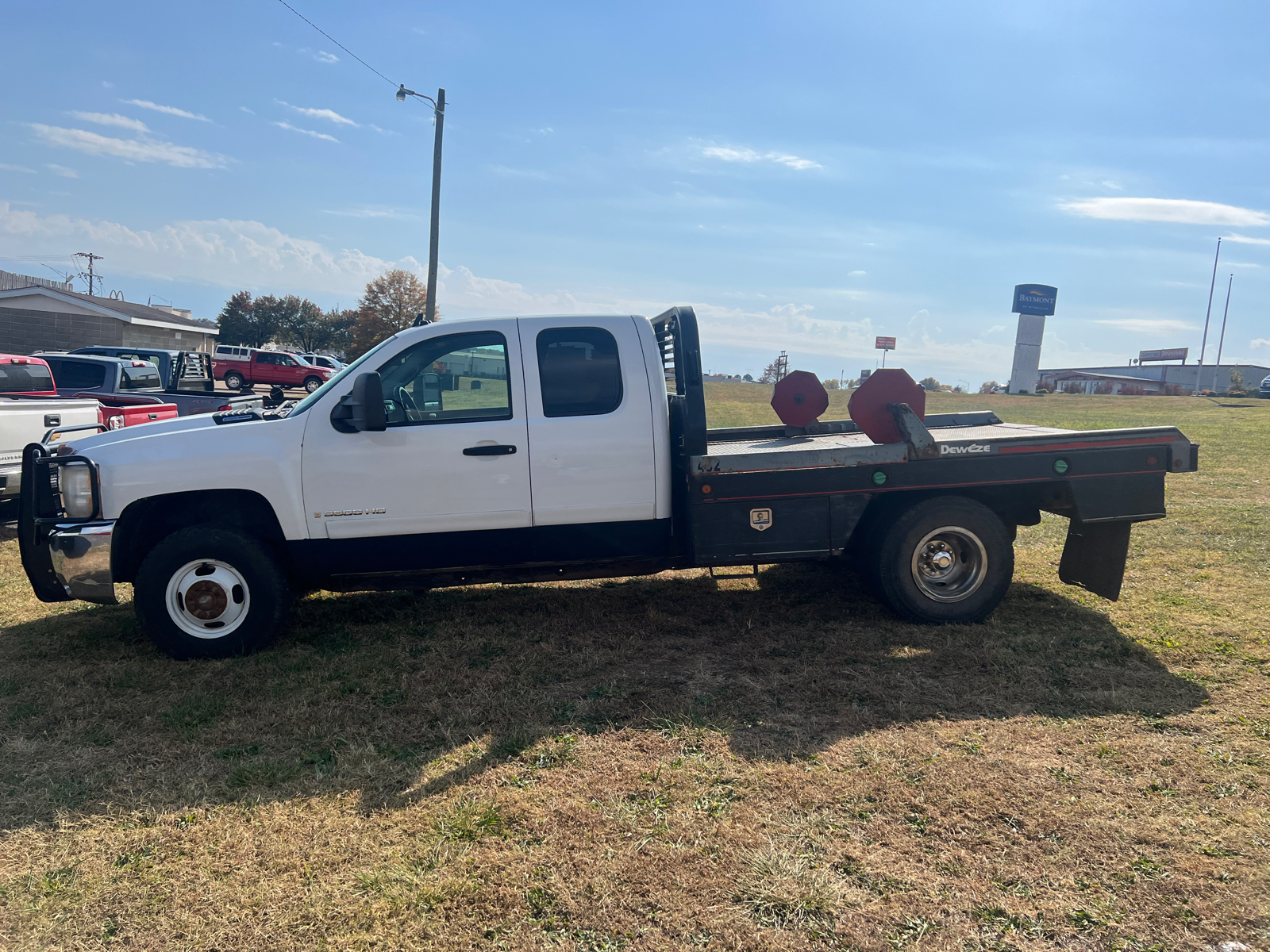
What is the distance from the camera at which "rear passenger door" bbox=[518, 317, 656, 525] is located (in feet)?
17.5

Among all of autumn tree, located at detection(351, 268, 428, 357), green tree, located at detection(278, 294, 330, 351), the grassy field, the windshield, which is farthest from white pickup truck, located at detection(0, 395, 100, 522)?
green tree, located at detection(278, 294, 330, 351)

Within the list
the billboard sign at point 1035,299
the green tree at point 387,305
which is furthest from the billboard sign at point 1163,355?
the green tree at point 387,305

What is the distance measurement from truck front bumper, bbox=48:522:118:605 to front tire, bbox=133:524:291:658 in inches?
8.2

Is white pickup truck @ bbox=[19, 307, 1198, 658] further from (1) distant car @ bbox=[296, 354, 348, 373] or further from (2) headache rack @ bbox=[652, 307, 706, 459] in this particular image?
(1) distant car @ bbox=[296, 354, 348, 373]

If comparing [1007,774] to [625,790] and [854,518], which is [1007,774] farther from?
[854,518]

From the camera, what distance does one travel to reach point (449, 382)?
17.4 ft

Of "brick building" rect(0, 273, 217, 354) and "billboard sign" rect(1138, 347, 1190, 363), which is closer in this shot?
"brick building" rect(0, 273, 217, 354)

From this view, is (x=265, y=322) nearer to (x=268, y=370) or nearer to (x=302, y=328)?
(x=302, y=328)

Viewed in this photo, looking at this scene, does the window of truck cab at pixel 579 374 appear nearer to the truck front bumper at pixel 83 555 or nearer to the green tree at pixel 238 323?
the truck front bumper at pixel 83 555

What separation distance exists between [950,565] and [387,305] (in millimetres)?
56919

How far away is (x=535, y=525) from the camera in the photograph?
213 inches

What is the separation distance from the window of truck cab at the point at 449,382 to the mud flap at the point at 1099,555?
13.2ft

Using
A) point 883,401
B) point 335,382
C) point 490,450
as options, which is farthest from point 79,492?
point 883,401

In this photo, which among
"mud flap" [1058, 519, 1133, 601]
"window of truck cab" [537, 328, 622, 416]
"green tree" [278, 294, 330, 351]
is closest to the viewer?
"window of truck cab" [537, 328, 622, 416]
